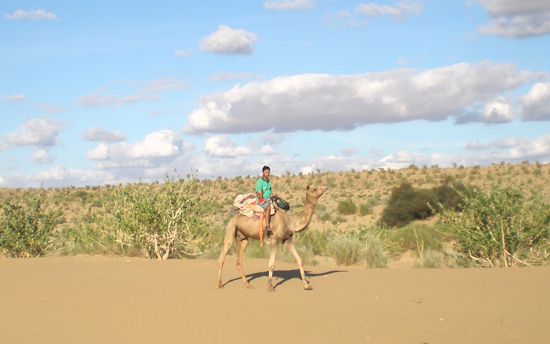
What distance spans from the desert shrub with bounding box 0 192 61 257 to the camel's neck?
38.5 feet

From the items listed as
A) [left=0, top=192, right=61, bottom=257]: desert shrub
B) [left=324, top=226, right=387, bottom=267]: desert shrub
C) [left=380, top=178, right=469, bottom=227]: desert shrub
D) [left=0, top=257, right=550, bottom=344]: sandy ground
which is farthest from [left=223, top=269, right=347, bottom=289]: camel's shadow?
[left=380, top=178, right=469, bottom=227]: desert shrub

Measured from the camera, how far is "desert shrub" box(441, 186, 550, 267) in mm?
19391

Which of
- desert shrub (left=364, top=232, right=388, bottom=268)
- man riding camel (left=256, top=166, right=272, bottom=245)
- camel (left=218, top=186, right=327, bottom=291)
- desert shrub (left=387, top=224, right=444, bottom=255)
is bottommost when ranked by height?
desert shrub (left=387, top=224, right=444, bottom=255)

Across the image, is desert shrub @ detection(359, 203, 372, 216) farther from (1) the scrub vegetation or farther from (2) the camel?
(2) the camel

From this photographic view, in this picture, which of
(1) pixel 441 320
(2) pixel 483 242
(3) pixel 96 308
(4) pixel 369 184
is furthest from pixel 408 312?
(4) pixel 369 184

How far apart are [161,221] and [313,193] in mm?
7766

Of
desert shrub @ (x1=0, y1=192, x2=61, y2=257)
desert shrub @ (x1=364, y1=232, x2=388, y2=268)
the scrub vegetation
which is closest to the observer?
the scrub vegetation

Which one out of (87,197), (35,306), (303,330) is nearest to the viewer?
(303,330)

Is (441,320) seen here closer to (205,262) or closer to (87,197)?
(205,262)

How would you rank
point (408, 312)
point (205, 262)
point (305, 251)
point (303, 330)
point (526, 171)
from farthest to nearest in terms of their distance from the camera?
point (526, 171), point (305, 251), point (205, 262), point (408, 312), point (303, 330)

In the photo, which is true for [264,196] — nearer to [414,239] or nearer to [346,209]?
[414,239]

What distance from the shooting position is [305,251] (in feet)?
76.0

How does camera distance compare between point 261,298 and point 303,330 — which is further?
point 261,298

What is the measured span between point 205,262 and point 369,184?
49165 millimetres
